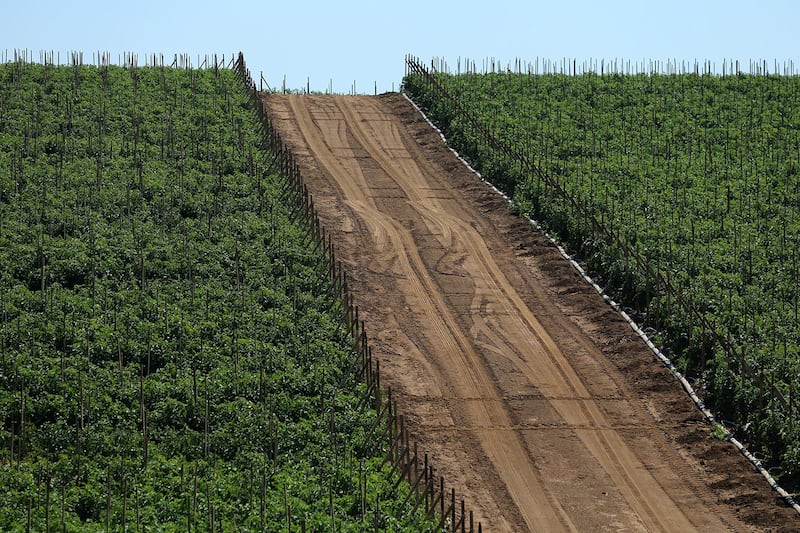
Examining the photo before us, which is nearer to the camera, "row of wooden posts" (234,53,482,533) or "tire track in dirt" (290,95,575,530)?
"row of wooden posts" (234,53,482,533)

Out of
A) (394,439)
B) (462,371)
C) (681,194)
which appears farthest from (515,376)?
(681,194)

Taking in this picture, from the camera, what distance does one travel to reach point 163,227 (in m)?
30.7

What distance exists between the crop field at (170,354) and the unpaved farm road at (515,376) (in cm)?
163

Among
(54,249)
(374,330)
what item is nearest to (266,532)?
(374,330)

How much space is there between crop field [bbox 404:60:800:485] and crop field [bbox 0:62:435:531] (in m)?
7.00

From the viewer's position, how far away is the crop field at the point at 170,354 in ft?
63.0

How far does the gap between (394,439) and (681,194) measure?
55.9 feet

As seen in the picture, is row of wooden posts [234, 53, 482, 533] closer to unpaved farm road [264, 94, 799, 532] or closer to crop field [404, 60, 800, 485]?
unpaved farm road [264, 94, 799, 532]

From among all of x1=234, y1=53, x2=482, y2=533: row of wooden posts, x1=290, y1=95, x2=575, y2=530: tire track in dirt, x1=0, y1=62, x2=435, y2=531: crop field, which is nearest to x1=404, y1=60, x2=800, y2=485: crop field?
x1=290, y1=95, x2=575, y2=530: tire track in dirt

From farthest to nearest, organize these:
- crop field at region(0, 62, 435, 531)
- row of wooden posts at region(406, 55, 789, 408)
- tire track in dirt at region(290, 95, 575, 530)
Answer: row of wooden posts at region(406, 55, 789, 408)
tire track in dirt at region(290, 95, 575, 530)
crop field at region(0, 62, 435, 531)

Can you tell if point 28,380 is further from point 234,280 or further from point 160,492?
point 234,280

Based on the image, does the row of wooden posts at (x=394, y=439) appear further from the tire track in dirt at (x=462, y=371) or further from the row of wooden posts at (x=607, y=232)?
the row of wooden posts at (x=607, y=232)

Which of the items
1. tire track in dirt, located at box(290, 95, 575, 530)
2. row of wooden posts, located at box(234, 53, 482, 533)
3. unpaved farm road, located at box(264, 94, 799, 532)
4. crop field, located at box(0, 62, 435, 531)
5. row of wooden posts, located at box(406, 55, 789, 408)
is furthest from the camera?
row of wooden posts, located at box(406, 55, 789, 408)

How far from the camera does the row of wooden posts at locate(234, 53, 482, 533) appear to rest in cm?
1953
